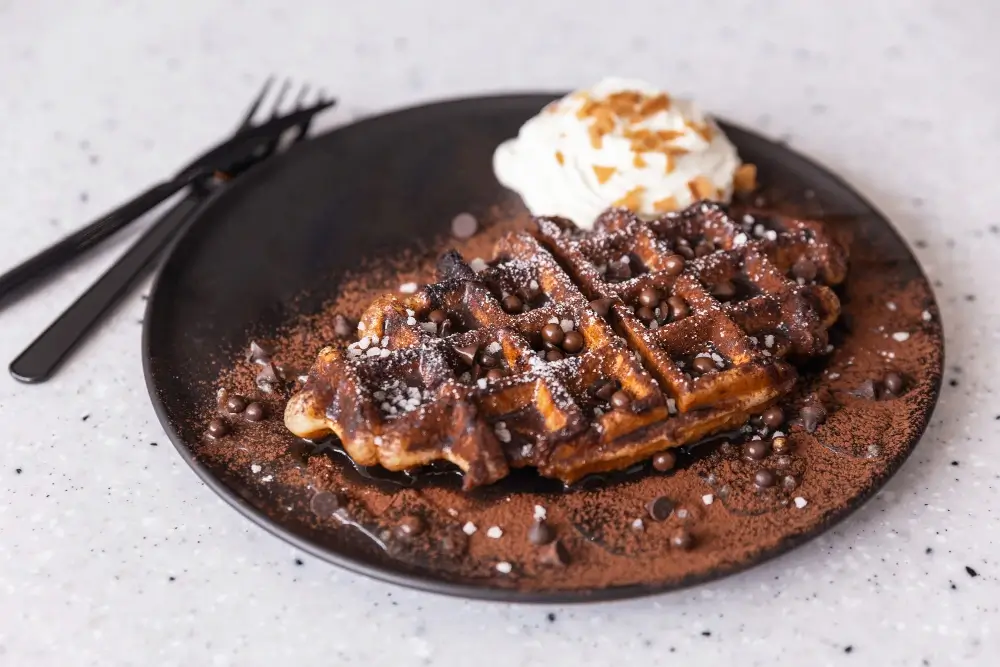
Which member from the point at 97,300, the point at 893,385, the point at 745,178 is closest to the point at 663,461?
the point at 893,385

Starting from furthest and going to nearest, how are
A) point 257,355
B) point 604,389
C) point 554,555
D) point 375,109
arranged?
point 375,109
point 257,355
point 604,389
point 554,555

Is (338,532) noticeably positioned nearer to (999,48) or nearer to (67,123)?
(67,123)

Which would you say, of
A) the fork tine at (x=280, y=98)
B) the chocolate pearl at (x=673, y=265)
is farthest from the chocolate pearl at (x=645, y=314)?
the fork tine at (x=280, y=98)

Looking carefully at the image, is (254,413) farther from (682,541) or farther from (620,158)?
(620,158)

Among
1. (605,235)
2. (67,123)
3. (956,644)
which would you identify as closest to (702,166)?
(605,235)

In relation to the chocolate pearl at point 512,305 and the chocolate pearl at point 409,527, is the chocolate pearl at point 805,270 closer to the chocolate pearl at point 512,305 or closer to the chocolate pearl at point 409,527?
the chocolate pearl at point 512,305
